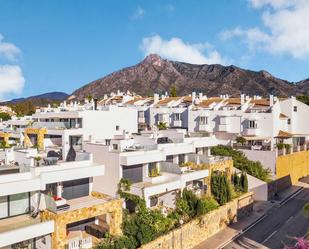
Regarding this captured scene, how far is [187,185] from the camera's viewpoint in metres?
37.7

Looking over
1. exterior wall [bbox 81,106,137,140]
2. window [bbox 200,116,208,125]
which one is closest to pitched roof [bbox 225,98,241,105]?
window [bbox 200,116,208,125]

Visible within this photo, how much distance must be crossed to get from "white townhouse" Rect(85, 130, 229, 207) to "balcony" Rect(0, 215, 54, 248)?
9113 millimetres

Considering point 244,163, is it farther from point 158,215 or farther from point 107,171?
point 107,171

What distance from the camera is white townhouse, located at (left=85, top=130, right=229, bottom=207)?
30922 mm

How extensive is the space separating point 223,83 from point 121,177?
17521 cm

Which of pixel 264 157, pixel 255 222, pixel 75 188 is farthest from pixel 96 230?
pixel 264 157

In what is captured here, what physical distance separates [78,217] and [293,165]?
4261 cm

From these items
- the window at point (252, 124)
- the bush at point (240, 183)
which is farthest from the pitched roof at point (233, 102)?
the bush at point (240, 183)

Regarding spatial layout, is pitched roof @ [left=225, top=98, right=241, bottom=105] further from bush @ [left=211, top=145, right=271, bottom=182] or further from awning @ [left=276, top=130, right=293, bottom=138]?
bush @ [left=211, top=145, right=271, bottom=182]

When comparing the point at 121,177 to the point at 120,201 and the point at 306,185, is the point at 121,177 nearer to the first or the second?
the point at 120,201

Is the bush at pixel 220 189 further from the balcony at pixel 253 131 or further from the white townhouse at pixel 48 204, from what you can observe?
the balcony at pixel 253 131

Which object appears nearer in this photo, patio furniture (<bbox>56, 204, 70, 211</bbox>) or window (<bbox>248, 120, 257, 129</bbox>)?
patio furniture (<bbox>56, 204, 70, 211</bbox>)

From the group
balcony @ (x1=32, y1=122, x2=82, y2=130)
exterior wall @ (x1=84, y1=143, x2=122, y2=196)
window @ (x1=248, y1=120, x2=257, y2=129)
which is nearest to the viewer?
exterior wall @ (x1=84, y1=143, x2=122, y2=196)

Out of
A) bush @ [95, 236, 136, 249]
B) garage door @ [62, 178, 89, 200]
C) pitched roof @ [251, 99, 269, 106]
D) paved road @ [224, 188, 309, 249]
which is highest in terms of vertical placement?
pitched roof @ [251, 99, 269, 106]
